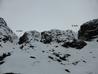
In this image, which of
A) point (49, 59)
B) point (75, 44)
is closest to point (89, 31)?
point (75, 44)

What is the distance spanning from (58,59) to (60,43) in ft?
15.2

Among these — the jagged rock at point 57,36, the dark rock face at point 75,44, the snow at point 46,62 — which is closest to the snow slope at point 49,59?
the snow at point 46,62

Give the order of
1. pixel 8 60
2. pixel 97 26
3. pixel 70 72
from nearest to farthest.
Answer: pixel 70 72
pixel 8 60
pixel 97 26

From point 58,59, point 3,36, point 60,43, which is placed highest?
point 3,36

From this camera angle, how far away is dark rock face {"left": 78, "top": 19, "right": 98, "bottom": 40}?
21744 millimetres

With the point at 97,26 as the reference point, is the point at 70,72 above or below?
below

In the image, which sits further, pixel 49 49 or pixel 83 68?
pixel 49 49

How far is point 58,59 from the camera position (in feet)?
51.3

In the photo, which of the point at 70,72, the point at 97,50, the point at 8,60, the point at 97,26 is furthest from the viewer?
the point at 97,26

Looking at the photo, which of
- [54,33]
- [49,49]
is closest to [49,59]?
[49,49]

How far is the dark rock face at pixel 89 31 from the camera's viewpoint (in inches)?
856

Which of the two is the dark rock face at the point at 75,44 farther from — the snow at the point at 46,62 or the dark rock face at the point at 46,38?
the dark rock face at the point at 46,38

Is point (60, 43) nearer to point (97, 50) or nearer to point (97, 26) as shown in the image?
point (97, 50)

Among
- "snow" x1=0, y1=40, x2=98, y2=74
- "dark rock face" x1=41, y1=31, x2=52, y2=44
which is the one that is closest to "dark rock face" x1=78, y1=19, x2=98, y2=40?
"snow" x1=0, y1=40, x2=98, y2=74
